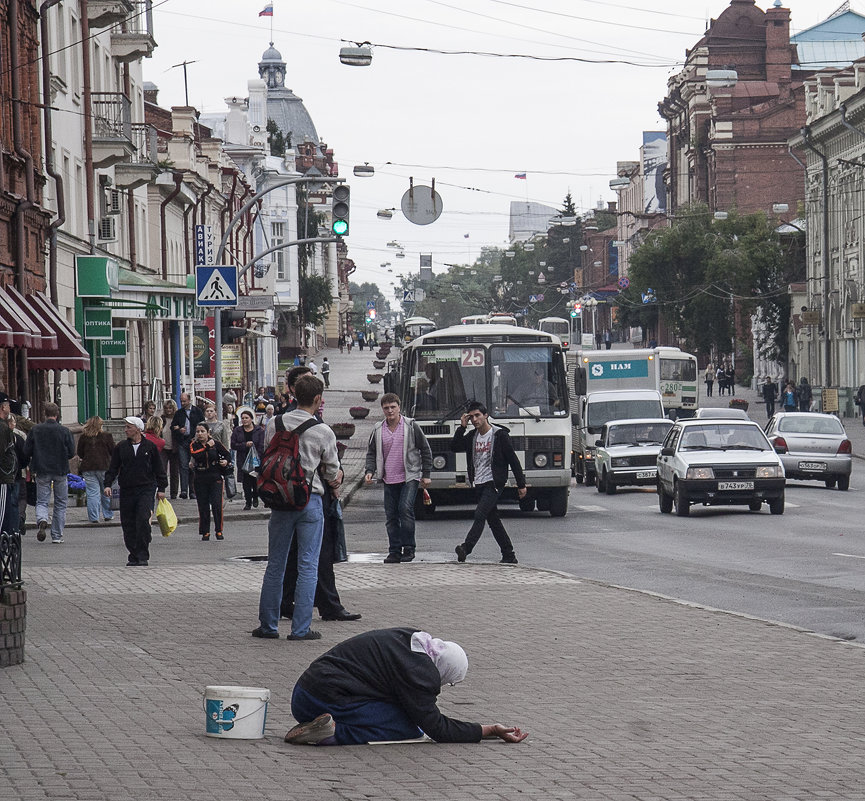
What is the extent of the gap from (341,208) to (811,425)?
38.8ft

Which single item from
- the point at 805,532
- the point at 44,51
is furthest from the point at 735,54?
the point at 805,532

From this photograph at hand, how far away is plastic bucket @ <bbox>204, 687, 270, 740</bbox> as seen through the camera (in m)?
8.01

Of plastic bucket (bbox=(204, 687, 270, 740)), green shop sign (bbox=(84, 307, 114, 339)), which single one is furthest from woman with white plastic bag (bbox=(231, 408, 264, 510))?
plastic bucket (bbox=(204, 687, 270, 740))

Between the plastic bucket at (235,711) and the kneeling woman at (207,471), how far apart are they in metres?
13.8

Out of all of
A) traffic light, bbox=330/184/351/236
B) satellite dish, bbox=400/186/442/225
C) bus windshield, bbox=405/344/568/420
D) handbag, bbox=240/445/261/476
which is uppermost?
satellite dish, bbox=400/186/442/225

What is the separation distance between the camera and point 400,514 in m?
18.4

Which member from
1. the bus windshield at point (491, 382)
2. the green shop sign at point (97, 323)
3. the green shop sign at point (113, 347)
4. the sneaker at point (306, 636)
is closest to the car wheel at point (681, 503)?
the bus windshield at point (491, 382)

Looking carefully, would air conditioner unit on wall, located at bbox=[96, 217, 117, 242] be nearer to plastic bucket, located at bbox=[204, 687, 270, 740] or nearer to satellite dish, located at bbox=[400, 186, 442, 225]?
satellite dish, located at bbox=[400, 186, 442, 225]

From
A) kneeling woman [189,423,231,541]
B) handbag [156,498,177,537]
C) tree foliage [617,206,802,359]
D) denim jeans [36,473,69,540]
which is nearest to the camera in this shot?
handbag [156,498,177,537]

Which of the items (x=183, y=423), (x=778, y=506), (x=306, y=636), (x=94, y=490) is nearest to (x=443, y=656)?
Answer: (x=306, y=636)

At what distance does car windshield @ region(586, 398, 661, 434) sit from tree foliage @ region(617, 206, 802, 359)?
39629 millimetres

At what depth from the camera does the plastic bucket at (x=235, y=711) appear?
26.3 ft

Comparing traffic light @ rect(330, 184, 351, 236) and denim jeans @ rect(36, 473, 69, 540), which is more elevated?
traffic light @ rect(330, 184, 351, 236)

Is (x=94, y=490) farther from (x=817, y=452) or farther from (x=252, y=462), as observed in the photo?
(x=817, y=452)
